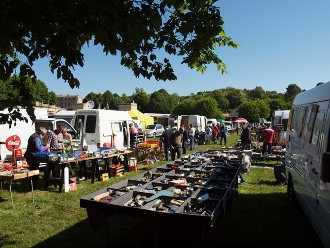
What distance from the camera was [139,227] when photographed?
4539 mm

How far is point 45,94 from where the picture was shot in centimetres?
7481

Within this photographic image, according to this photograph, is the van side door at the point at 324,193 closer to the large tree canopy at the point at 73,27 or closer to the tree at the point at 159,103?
the large tree canopy at the point at 73,27

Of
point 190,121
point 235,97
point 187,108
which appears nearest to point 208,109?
point 187,108

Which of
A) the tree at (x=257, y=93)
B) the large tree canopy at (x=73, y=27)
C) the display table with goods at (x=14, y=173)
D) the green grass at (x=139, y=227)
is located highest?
the tree at (x=257, y=93)

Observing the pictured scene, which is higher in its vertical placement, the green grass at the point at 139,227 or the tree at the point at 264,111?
the tree at the point at 264,111

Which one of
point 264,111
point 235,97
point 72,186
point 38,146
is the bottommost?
point 72,186

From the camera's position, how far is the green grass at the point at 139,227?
4.98 m

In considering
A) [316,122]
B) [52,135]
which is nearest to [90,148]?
[52,135]

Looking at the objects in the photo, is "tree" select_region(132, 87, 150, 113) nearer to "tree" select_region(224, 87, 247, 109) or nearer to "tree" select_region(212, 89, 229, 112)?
"tree" select_region(212, 89, 229, 112)

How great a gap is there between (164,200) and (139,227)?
0.60 metres

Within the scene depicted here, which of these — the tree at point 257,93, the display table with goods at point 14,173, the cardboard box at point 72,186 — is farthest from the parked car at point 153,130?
the tree at point 257,93

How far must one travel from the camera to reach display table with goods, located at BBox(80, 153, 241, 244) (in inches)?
164

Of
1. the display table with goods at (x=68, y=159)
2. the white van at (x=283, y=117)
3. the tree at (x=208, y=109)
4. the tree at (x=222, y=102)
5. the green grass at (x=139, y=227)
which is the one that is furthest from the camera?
the tree at (x=222, y=102)

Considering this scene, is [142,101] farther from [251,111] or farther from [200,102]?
[251,111]
